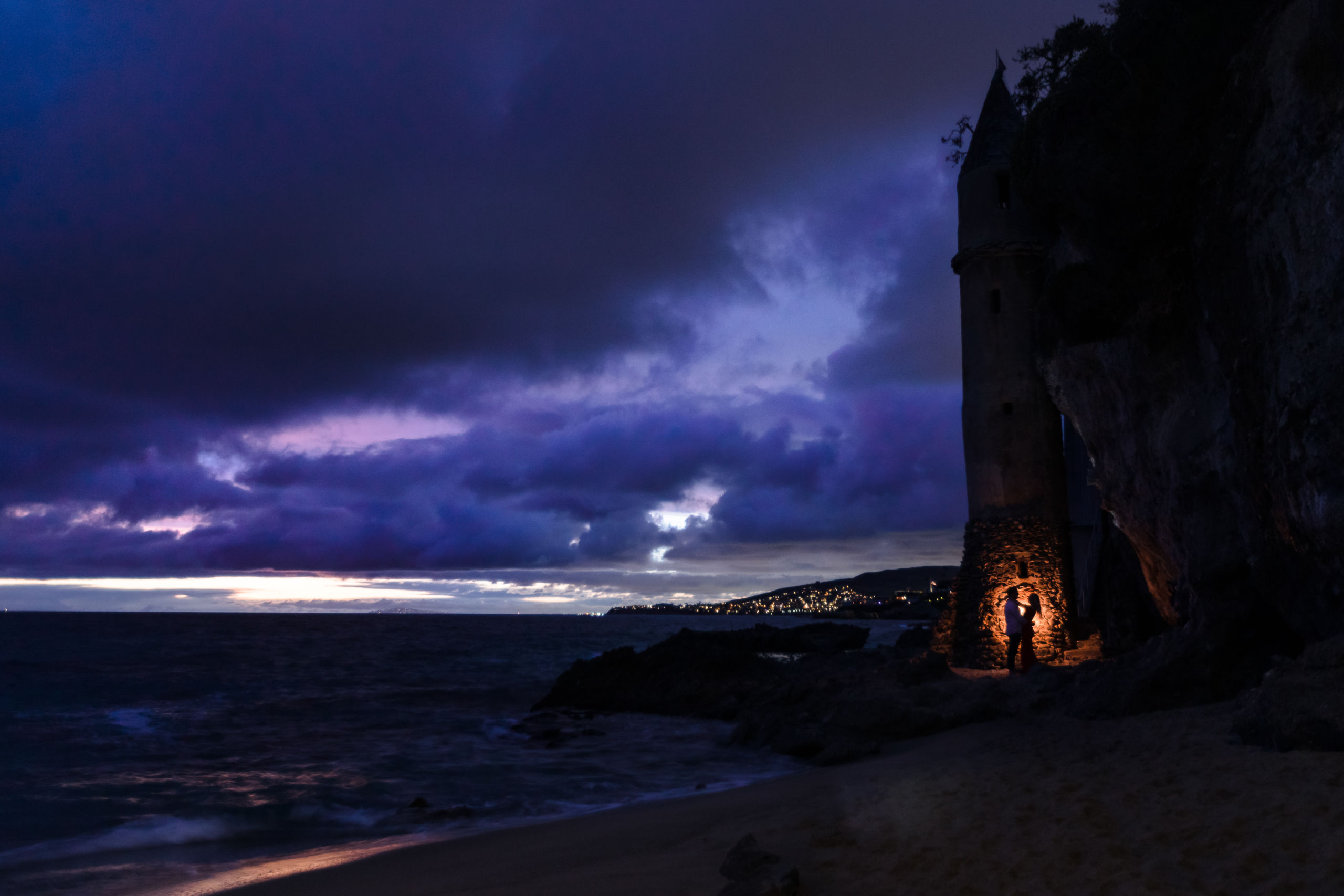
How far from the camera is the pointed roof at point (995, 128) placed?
20125 mm

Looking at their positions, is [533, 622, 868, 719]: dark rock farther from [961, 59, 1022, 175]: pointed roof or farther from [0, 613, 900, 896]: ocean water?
[961, 59, 1022, 175]: pointed roof

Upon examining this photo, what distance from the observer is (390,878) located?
6.80 m

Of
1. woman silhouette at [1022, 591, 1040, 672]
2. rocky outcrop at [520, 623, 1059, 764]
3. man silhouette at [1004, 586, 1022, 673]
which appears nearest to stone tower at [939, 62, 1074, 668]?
woman silhouette at [1022, 591, 1040, 672]

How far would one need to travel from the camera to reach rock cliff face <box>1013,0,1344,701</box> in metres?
7.13

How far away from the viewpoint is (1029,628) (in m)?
16.9

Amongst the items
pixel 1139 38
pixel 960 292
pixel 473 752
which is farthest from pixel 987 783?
pixel 960 292

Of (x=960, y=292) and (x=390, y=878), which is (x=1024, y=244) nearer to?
(x=960, y=292)

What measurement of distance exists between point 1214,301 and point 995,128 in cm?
1354

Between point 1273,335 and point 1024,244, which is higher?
point 1024,244

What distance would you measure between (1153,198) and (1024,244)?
981 cm

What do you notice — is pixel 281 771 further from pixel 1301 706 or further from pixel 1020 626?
pixel 1020 626

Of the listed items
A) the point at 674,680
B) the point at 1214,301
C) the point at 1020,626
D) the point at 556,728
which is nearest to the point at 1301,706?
the point at 1214,301

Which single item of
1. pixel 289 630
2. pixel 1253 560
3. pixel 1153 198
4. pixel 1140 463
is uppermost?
pixel 1153 198

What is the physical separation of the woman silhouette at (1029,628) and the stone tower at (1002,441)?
0.22 metres
